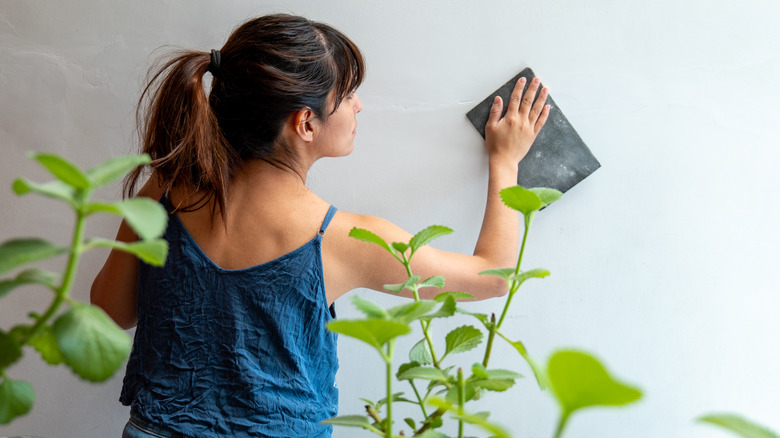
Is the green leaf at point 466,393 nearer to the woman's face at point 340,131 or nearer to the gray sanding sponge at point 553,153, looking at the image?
the woman's face at point 340,131

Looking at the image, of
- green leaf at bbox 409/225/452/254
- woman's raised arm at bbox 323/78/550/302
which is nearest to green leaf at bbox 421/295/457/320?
green leaf at bbox 409/225/452/254

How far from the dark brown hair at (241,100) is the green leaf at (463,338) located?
1.92 feet

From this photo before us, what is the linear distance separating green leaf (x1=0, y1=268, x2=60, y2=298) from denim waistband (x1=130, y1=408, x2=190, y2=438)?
793mm

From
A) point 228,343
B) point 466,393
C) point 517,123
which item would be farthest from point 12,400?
point 517,123

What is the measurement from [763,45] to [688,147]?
0.82 ft

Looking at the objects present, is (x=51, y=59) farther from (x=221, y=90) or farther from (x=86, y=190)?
(x=86, y=190)

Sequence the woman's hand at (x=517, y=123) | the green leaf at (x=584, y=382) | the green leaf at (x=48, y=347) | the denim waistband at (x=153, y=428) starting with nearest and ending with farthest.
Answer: the green leaf at (x=584, y=382), the green leaf at (x=48, y=347), the denim waistband at (x=153, y=428), the woman's hand at (x=517, y=123)

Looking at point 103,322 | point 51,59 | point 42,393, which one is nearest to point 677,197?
point 103,322

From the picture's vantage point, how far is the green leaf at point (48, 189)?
28 centimetres

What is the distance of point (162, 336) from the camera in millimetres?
1060

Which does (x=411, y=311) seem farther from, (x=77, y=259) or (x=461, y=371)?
(x=77, y=259)

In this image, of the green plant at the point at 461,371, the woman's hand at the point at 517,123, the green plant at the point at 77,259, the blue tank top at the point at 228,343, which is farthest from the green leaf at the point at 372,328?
the woman's hand at the point at 517,123

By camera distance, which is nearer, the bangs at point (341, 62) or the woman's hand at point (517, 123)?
the bangs at point (341, 62)

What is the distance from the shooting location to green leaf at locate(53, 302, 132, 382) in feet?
0.97
